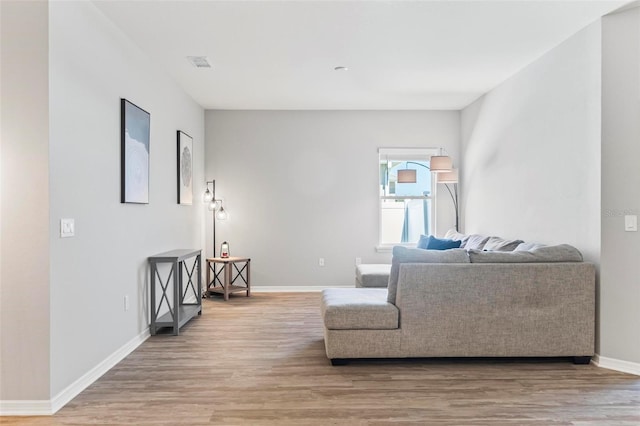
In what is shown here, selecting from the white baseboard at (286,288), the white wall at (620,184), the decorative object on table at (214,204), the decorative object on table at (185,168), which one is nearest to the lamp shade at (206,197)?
the decorative object on table at (214,204)

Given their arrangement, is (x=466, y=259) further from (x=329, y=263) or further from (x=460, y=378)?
(x=329, y=263)

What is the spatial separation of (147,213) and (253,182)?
2.42 metres

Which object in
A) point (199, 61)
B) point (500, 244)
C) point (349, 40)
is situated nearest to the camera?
point (349, 40)

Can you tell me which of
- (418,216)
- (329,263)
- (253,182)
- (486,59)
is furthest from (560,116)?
(253,182)

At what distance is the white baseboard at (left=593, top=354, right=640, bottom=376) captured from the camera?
303cm

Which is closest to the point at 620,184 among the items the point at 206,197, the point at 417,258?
the point at 417,258

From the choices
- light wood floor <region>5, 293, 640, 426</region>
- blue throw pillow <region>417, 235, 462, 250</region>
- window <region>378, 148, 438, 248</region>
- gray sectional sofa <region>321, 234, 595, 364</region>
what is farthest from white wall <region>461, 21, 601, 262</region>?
light wood floor <region>5, 293, 640, 426</region>

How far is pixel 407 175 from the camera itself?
586 centimetres

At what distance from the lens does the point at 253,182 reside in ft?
20.4

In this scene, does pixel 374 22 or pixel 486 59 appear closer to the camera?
pixel 374 22

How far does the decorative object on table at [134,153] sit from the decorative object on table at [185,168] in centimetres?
94

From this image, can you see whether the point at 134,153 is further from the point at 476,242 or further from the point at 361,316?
the point at 476,242

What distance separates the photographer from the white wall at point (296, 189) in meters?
6.19

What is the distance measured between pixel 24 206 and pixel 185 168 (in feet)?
9.04
